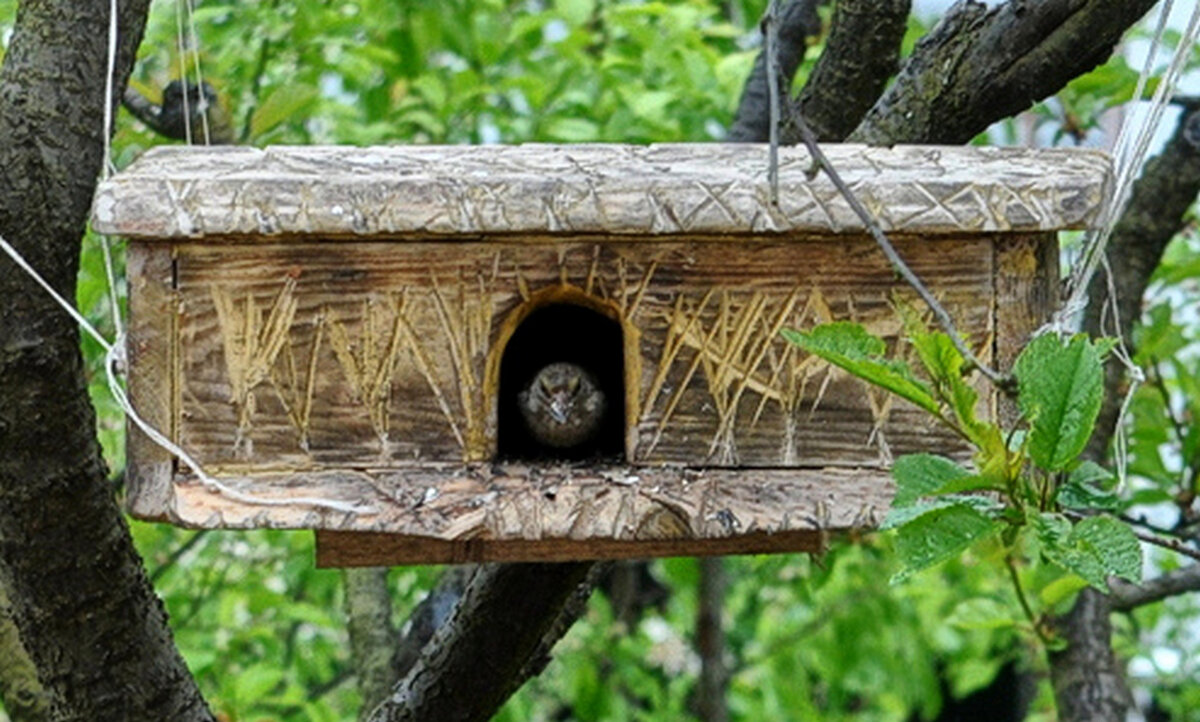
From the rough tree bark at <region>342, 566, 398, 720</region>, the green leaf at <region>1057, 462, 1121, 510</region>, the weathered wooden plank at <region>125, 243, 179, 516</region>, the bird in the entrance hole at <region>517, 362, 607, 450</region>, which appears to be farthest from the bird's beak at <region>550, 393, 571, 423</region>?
the rough tree bark at <region>342, 566, 398, 720</region>

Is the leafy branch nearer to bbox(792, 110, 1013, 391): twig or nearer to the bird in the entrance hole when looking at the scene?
bbox(792, 110, 1013, 391): twig

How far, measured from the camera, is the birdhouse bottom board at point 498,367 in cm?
185

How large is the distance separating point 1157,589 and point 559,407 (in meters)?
1.41

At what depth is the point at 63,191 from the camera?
6.57 feet

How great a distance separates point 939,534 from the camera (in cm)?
142

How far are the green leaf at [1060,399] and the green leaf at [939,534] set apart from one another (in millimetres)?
61

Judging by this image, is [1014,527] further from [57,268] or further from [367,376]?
[57,268]

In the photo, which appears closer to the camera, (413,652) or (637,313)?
(637,313)

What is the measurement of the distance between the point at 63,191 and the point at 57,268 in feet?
0.26

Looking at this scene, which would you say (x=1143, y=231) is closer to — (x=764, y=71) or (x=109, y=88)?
(x=764, y=71)

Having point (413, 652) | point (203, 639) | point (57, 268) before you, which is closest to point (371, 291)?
point (57, 268)

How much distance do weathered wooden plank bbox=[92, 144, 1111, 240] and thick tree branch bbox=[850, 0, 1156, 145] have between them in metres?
0.39

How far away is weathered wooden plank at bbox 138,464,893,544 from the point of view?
71.3 inches

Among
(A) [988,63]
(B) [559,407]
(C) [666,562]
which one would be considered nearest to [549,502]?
(B) [559,407]
